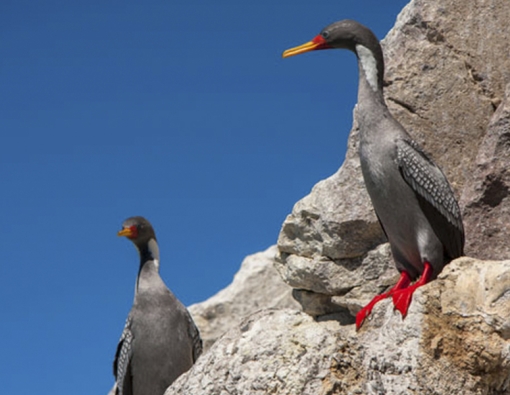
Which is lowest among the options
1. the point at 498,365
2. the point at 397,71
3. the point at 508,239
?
the point at 498,365

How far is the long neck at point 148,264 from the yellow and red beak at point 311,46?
359cm

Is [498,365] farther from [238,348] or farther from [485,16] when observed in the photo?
[485,16]

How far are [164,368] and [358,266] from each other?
8.59 feet

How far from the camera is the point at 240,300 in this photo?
65.2 feet

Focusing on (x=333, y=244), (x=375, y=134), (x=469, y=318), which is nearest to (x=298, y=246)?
(x=333, y=244)

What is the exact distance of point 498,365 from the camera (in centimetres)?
550

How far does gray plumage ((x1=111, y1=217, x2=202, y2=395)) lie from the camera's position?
33.9 feet

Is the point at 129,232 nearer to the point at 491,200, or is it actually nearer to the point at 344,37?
the point at 344,37

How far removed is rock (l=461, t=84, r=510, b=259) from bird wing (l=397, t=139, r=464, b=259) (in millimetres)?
1477

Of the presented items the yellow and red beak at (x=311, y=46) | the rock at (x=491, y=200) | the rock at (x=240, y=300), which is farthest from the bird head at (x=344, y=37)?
the rock at (x=240, y=300)

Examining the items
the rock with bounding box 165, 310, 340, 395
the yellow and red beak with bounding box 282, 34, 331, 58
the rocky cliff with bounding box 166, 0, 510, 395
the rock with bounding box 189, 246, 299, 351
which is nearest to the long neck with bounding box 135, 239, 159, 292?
the rocky cliff with bounding box 166, 0, 510, 395

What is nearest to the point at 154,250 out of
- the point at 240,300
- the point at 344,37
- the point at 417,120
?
the point at 417,120

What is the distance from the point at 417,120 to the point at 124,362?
4.61 meters

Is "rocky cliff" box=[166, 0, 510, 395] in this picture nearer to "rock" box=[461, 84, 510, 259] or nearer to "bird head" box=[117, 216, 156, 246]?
"rock" box=[461, 84, 510, 259]
